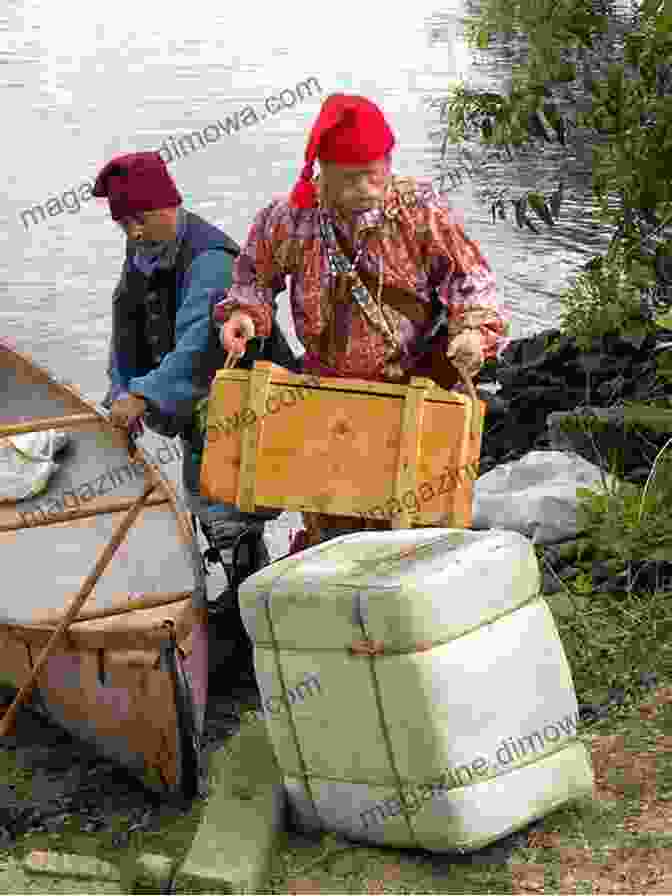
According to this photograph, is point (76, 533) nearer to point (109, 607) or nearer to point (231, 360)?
point (109, 607)

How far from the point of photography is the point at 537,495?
261 inches

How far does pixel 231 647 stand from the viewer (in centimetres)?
637

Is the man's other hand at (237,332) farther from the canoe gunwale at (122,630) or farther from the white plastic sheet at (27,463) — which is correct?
the white plastic sheet at (27,463)

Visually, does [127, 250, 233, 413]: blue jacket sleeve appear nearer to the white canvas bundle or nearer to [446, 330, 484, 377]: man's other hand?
[446, 330, 484, 377]: man's other hand

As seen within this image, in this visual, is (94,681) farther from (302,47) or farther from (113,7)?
(113,7)

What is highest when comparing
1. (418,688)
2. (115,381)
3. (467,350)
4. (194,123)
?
(467,350)

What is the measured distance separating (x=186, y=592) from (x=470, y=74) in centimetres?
1662

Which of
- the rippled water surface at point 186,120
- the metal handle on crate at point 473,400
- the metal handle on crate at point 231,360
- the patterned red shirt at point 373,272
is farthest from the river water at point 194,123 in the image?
the metal handle on crate at point 473,400

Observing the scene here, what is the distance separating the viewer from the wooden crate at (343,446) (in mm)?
4691

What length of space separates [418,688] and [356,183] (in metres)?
1.50

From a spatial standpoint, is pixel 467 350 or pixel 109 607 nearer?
pixel 467 350

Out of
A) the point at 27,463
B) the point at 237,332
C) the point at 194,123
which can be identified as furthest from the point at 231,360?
the point at 194,123

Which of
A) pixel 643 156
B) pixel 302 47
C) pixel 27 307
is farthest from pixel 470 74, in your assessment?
pixel 643 156

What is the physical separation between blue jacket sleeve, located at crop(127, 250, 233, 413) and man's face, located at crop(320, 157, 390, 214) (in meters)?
0.96
